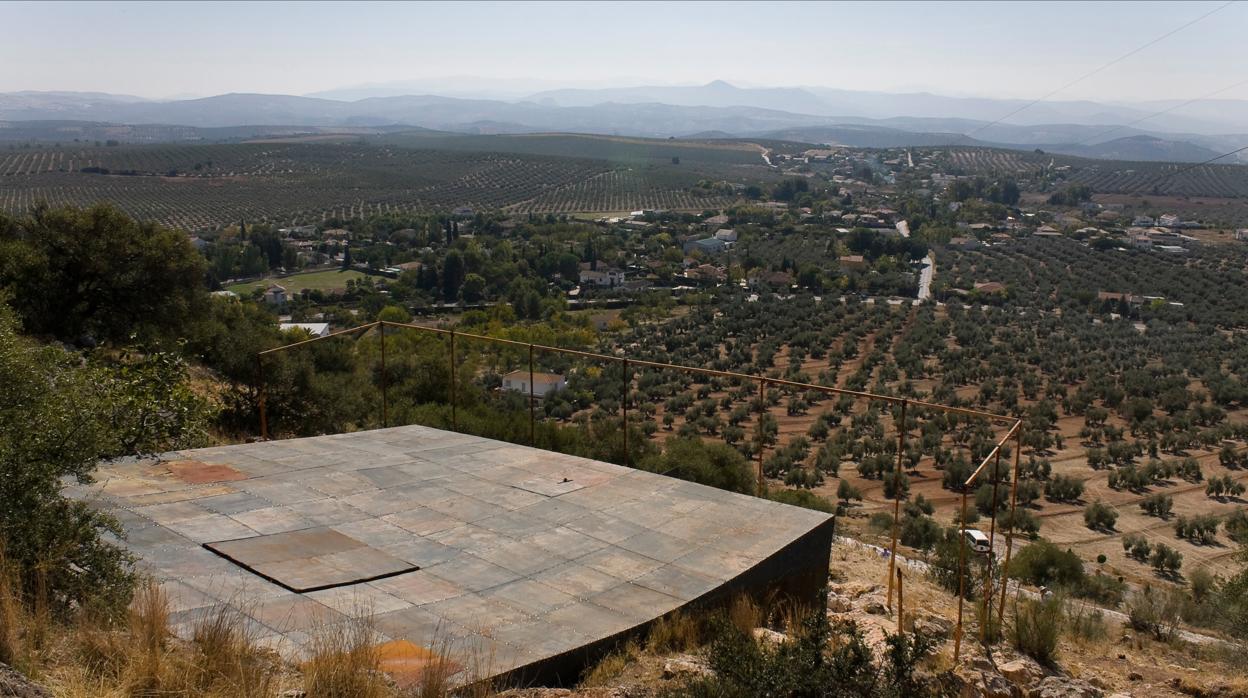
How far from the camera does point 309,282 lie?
231 ft

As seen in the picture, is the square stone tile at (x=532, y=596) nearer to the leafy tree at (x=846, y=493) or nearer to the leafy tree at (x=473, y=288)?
the leafy tree at (x=846, y=493)

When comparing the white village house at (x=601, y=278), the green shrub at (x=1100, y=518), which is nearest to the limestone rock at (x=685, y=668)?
the green shrub at (x=1100, y=518)

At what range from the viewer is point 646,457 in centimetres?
2006

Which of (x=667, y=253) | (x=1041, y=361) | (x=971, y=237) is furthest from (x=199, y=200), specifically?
(x=1041, y=361)

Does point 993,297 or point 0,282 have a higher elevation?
point 0,282

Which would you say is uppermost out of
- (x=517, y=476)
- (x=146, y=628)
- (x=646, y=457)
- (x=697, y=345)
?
(x=146, y=628)

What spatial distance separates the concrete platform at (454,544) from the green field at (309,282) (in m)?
57.9

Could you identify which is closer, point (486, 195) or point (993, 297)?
point (993, 297)

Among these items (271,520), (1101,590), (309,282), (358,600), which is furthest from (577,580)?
(309,282)

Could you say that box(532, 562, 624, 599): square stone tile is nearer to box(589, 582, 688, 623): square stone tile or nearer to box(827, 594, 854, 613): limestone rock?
box(589, 582, 688, 623): square stone tile

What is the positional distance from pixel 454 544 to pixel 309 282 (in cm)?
6646

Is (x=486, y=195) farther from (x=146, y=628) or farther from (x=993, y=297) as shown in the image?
(x=146, y=628)

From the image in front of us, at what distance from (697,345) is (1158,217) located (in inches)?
3248

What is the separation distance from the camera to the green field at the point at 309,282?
220ft
